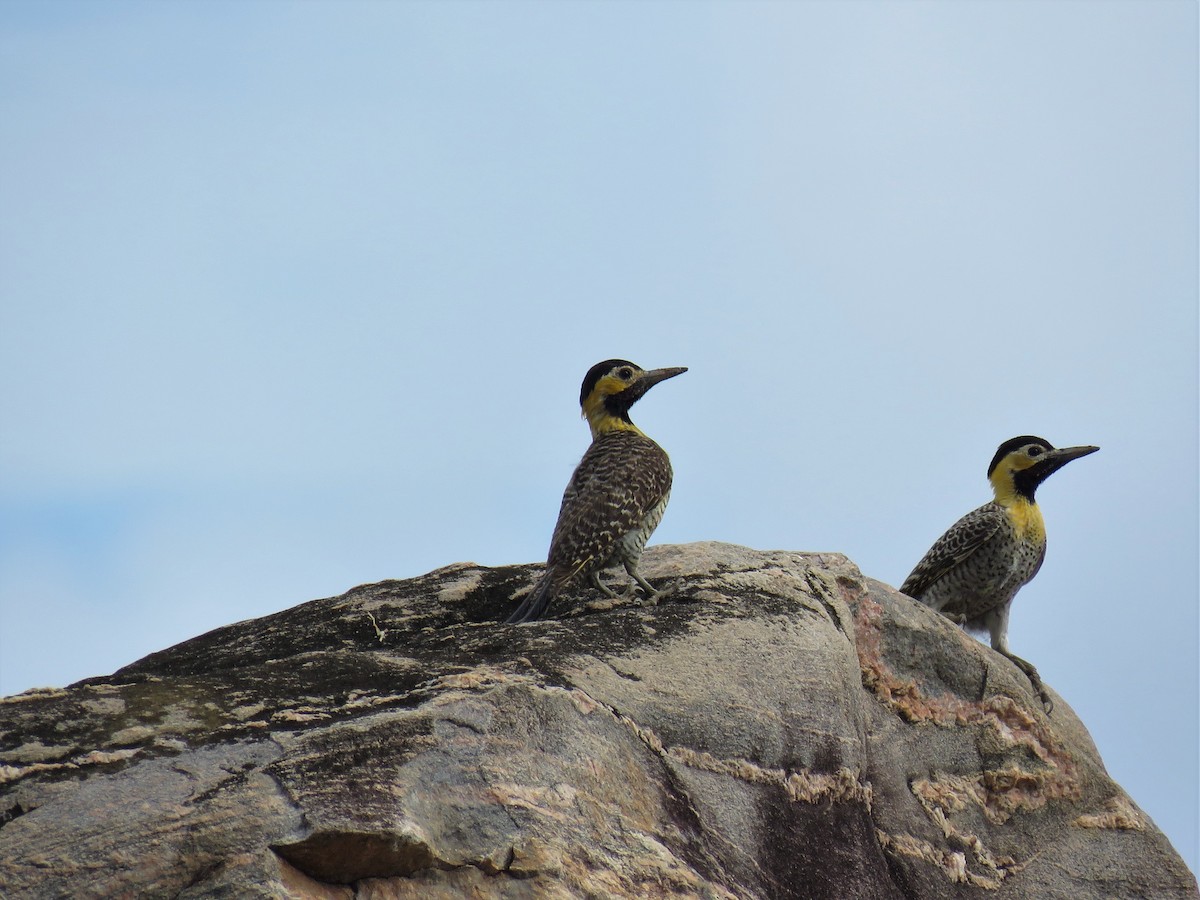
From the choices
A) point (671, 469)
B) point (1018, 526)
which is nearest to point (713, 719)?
point (671, 469)

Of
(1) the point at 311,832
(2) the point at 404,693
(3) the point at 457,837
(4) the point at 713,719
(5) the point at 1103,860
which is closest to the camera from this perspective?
(1) the point at 311,832

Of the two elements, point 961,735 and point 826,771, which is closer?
point 826,771

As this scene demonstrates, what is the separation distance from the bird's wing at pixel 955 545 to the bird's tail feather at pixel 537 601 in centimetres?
428

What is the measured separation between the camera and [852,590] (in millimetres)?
7738

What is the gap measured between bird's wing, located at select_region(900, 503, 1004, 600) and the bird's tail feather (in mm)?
4283

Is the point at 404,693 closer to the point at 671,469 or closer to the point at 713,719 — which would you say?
the point at 713,719

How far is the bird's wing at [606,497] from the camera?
7.96 m

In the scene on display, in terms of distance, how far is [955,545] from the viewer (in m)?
11.0

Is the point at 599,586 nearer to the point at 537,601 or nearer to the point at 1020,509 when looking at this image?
the point at 537,601

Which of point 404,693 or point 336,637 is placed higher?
point 336,637

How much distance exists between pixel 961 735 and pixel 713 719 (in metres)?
2.26

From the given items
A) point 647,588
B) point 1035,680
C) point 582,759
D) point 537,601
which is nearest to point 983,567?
point 1035,680

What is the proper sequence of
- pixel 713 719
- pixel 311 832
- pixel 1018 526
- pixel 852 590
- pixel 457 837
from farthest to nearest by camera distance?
pixel 1018 526, pixel 852 590, pixel 713 719, pixel 457 837, pixel 311 832

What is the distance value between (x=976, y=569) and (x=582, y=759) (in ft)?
21.2
